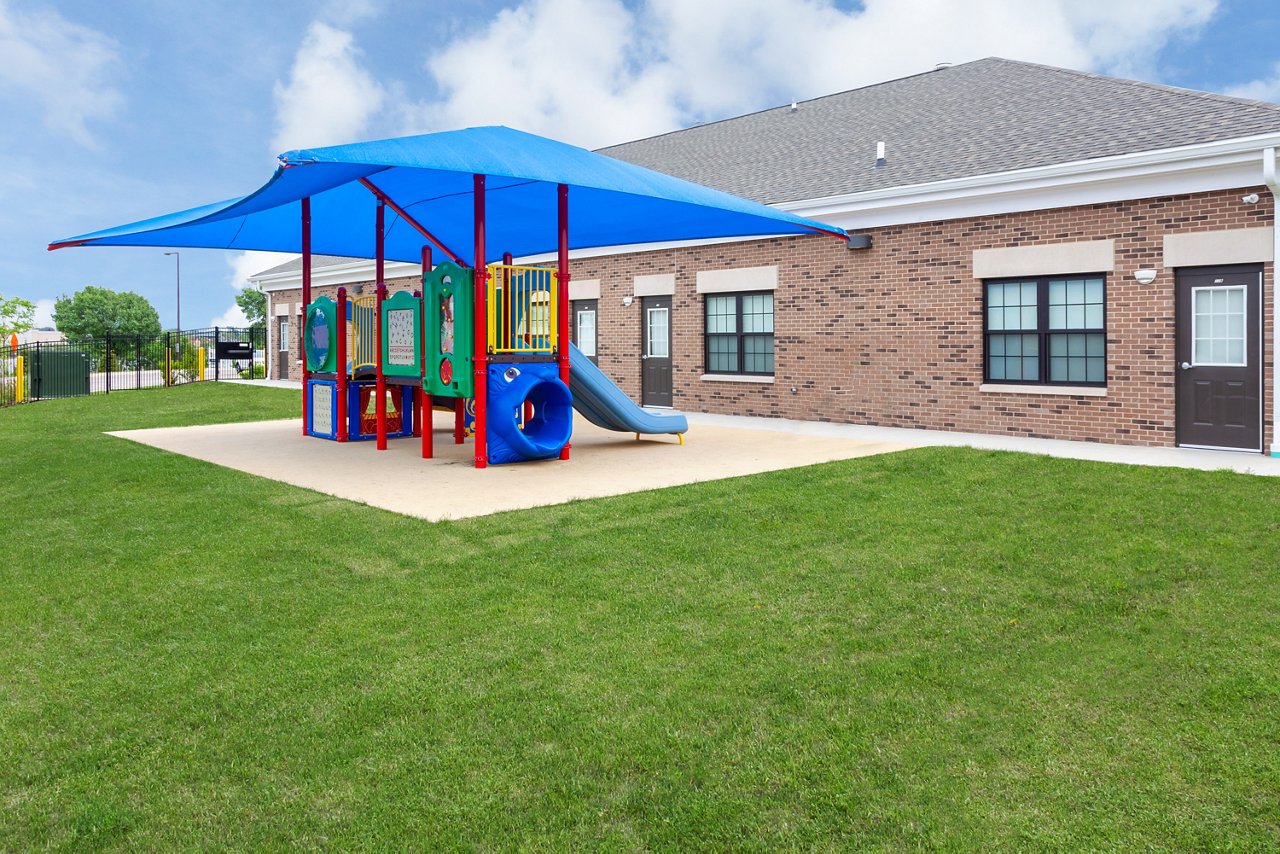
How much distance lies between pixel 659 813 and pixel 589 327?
1772 centimetres

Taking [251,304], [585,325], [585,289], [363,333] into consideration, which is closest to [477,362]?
[363,333]

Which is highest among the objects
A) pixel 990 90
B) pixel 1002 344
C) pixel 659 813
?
pixel 990 90

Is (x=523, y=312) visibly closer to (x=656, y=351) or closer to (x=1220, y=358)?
(x=656, y=351)

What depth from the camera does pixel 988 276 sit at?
1388 cm

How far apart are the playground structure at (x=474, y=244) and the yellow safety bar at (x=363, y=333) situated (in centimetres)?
3

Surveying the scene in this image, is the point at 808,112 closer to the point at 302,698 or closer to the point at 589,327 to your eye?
the point at 589,327

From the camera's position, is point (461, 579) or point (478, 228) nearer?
point (461, 579)

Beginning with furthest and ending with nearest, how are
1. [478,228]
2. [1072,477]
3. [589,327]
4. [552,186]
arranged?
[589,327]
[552,186]
[478,228]
[1072,477]

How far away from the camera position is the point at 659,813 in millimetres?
3229

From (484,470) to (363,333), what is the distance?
4.27 metres

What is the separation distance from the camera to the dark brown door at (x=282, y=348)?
31487 millimetres

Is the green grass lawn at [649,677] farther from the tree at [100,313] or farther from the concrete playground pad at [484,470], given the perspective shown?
the tree at [100,313]

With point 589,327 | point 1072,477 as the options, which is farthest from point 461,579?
point 589,327

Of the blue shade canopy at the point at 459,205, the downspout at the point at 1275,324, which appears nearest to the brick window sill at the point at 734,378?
the blue shade canopy at the point at 459,205
